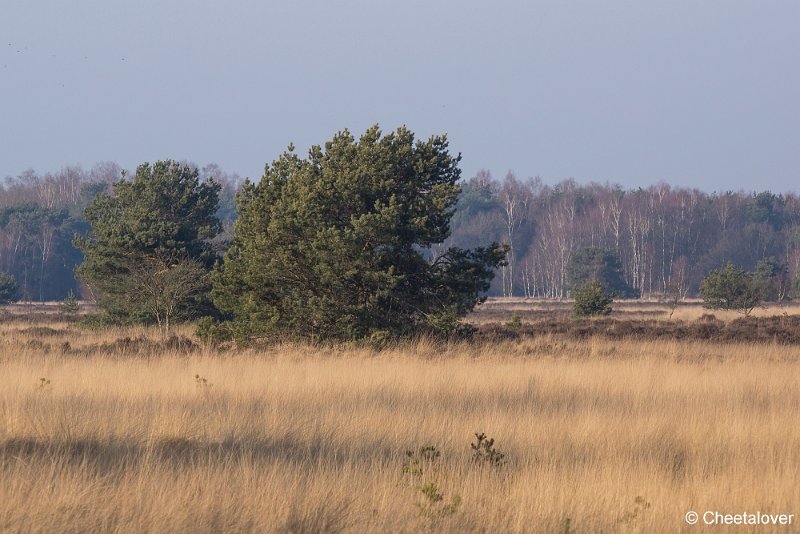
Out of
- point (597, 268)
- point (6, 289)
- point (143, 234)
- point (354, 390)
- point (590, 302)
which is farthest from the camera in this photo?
point (597, 268)

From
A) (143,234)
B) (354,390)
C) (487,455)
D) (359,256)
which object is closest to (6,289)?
(143,234)

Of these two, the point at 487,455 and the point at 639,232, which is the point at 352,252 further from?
the point at 639,232

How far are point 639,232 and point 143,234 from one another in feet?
283

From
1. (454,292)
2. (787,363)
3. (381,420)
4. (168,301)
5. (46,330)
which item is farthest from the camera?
(46,330)

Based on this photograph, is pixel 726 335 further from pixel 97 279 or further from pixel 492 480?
pixel 492 480

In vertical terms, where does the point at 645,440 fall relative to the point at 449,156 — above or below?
below

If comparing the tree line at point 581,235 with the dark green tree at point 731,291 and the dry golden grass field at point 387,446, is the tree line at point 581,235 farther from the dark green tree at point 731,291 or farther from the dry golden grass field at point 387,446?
the dry golden grass field at point 387,446

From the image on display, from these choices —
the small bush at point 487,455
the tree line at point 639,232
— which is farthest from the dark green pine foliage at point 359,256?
the tree line at point 639,232

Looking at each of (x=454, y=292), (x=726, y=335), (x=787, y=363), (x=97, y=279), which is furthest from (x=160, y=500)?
(x=97, y=279)

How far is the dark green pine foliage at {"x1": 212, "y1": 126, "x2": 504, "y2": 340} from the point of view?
18.6 metres

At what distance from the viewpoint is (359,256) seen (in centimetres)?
1838

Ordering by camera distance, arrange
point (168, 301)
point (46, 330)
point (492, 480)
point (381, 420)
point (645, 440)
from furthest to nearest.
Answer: point (46, 330) < point (168, 301) < point (381, 420) < point (645, 440) < point (492, 480)

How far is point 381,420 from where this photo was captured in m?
10.2

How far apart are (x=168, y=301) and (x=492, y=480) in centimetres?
2113
